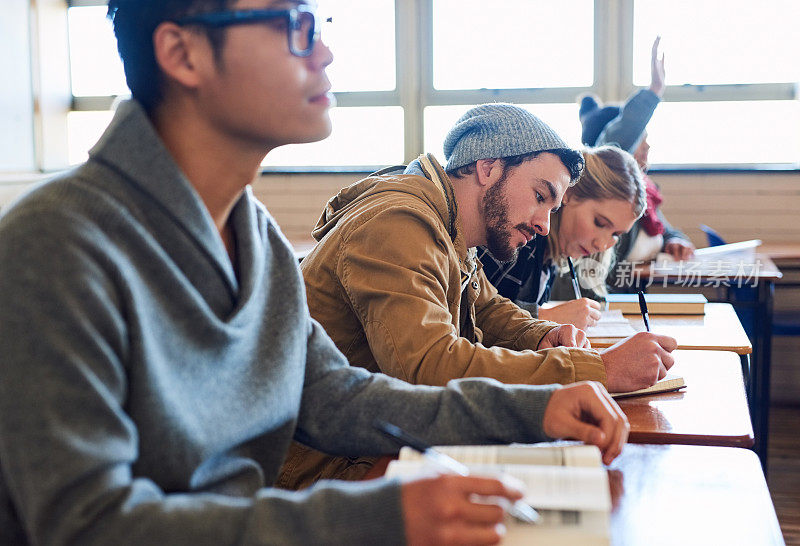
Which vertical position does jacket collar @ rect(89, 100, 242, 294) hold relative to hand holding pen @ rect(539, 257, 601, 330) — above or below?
above

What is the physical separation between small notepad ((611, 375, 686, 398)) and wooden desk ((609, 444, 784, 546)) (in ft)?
0.88

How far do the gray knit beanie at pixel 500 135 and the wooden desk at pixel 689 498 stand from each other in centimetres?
84

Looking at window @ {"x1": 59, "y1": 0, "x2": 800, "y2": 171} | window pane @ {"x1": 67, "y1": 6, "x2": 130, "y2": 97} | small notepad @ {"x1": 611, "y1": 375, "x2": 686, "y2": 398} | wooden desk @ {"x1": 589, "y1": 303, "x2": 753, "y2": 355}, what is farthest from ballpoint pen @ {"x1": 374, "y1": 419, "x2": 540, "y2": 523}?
window pane @ {"x1": 67, "y1": 6, "x2": 130, "y2": 97}

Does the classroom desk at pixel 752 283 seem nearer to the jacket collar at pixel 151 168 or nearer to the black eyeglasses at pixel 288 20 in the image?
the black eyeglasses at pixel 288 20

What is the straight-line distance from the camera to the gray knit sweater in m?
0.64

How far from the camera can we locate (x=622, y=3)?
4246 mm

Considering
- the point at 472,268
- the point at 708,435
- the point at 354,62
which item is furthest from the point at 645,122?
the point at 708,435

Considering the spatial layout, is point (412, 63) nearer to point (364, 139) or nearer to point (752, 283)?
point (364, 139)

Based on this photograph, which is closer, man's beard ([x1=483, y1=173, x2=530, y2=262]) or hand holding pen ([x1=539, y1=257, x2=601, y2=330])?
man's beard ([x1=483, y1=173, x2=530, y2=262])

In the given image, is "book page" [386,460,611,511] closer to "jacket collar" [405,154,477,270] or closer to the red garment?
"jacket collar" [405,154,477,270]

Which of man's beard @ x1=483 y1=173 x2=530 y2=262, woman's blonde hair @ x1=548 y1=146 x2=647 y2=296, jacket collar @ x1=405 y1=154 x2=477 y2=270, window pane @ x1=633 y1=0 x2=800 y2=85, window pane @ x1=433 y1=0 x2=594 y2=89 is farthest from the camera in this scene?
window pane @ x1=433 y1=0 x2=594 y2=89

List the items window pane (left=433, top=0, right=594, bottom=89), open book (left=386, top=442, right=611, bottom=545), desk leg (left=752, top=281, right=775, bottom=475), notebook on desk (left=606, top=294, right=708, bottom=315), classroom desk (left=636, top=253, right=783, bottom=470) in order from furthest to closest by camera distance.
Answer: window pane (left=433, top=0, right=594, bottom=89) → classroom desk (left=636, top=253, right=783, bottom=470) → desk leg (left=752, top=281, right=775, bottom=475) → notebook on desk (left=606, top=294, right=708, bottom=315) → open book (left=386, top=442, right=611, bottom=545)

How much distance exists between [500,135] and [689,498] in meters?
1.04

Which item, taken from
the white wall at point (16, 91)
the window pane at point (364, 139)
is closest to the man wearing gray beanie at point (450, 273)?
the window pane at point (364, 139)
